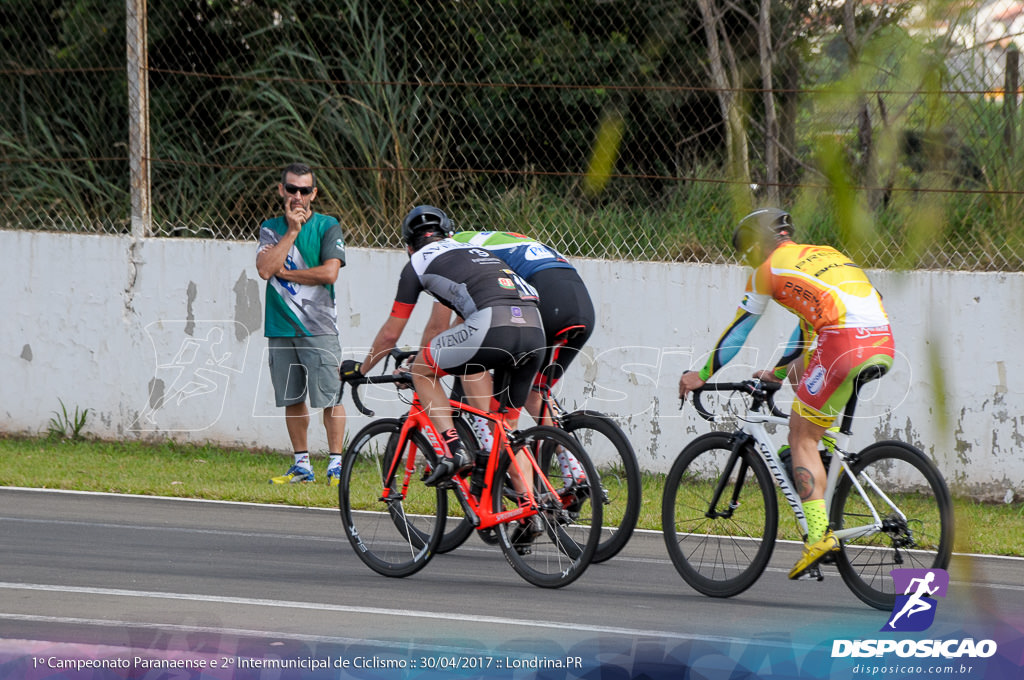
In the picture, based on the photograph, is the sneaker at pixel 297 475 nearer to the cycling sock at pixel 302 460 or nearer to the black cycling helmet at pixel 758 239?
the cycling sock at pixel 302 460

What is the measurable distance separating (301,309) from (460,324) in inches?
123

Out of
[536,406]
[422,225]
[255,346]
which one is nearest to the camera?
[422,225]

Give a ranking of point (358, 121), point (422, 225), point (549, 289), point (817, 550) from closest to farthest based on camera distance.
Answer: point (817, 550) < point (422, 225) < point (549, 289) < point (358, 121)

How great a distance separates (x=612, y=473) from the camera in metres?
5.80

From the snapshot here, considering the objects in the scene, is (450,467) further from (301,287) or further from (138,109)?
(138,109)

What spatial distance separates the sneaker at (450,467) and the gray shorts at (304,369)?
10.0 feet

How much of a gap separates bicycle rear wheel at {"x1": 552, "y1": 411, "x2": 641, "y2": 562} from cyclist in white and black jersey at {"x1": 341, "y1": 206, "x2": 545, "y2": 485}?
0.37 m

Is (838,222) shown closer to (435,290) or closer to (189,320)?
(435,290)

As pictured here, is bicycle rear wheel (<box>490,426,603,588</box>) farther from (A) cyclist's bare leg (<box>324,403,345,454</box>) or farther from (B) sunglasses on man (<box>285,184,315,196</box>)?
(B) sunglasses on man (<box>285,184,315,196</box>)

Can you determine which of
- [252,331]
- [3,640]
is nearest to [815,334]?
[3,640]

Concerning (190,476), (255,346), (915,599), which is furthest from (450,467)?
(255,346)

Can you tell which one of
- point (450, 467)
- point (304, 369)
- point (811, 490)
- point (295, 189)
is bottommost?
point (811, 490)

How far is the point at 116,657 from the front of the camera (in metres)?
4.21

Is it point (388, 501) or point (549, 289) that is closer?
point (388, 501)
